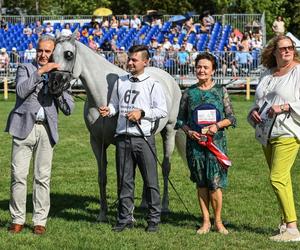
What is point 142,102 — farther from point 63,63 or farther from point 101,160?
point 101,160

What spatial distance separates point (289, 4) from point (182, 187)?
147 ft

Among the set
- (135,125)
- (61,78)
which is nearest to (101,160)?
(135,125)

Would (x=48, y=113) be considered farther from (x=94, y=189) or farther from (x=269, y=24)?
(x=269, y=24)

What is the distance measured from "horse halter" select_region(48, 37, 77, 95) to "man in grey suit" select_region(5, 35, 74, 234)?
0.26ft

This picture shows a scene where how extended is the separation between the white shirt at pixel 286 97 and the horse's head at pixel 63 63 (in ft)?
7.06

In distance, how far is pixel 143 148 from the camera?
782cm

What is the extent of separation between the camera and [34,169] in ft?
25.6

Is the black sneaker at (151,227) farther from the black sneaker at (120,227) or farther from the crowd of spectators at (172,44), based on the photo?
the crowd of spectators at (172,44)

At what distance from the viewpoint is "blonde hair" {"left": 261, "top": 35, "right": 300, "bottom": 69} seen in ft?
24.9

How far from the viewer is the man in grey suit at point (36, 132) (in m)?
7.65

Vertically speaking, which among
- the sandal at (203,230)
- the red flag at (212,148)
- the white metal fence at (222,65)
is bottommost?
the white metal fence at (222,65)

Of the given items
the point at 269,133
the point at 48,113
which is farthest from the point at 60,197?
the point at 269,133

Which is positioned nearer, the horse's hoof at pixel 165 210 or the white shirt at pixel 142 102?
the white shirt at pixel 142 102

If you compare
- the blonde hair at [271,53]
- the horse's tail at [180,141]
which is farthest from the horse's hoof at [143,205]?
the blonde hair at [271,53]
